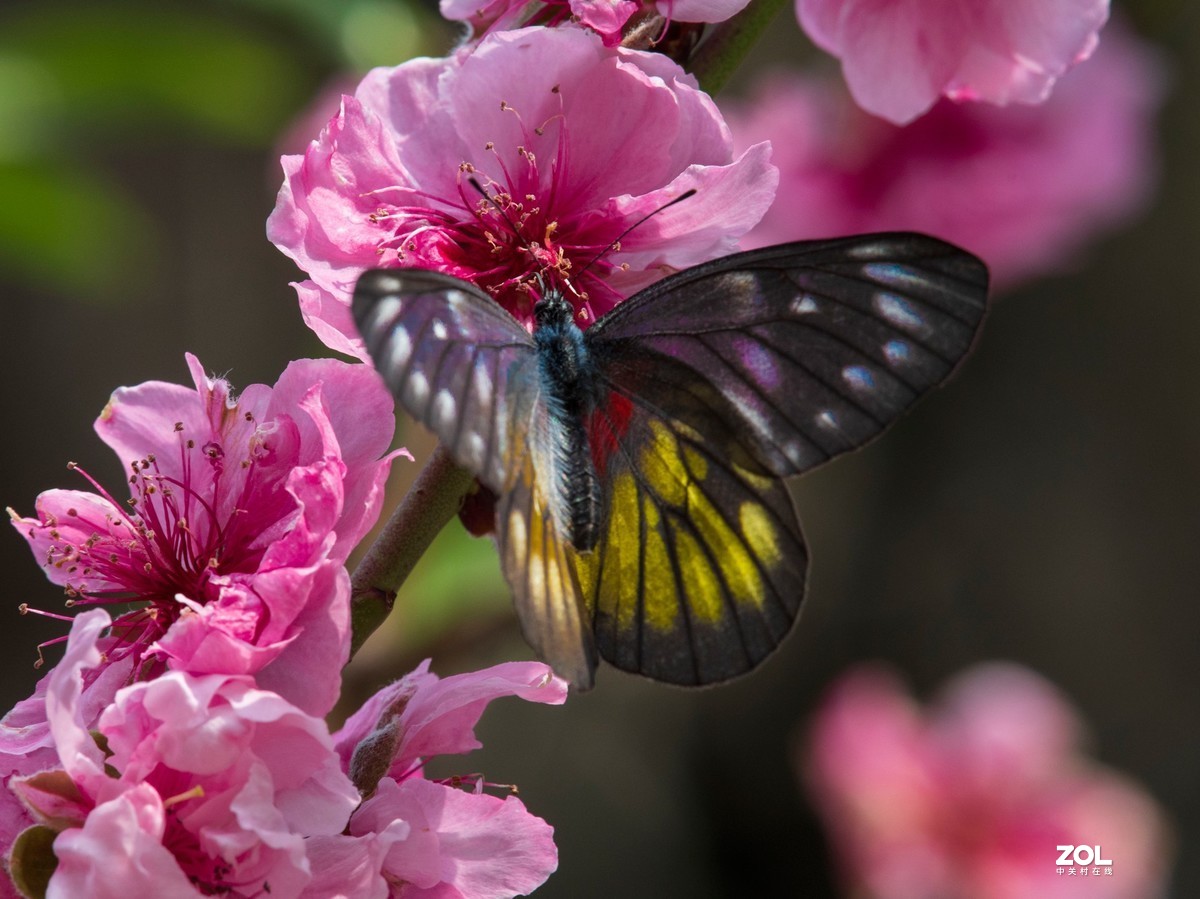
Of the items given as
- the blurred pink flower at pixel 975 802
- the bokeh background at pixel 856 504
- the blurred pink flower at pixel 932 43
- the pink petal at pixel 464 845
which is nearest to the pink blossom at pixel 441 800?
the pink petal at pixel 464 845

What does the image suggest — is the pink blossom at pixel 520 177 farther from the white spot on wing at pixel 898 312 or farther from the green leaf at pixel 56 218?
the green leaf at pixel 56 218

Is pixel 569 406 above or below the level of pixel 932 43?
below

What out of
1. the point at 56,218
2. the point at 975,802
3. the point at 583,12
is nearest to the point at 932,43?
the point at 583,12

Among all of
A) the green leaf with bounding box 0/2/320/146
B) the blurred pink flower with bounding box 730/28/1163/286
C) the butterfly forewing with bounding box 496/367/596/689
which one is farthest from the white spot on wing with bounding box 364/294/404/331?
the blurred pink flower with bounding box 730/28/1163/286

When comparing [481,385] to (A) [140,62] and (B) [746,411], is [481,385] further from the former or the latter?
(A) [140,62]

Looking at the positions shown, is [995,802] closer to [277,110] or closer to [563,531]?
[277,110]

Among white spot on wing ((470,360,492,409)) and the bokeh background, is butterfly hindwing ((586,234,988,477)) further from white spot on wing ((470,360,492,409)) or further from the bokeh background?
the bokeh background
